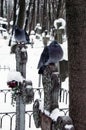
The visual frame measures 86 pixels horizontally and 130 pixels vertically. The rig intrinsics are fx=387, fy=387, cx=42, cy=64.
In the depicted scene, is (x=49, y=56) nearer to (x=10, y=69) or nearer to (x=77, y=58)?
(x=77, y=58)

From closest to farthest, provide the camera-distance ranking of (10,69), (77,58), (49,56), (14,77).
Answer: (77,58)
(49,56)
(14,77)
(10,69)

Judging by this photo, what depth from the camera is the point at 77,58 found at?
3.93m

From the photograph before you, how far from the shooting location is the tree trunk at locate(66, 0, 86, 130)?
12.7 ft

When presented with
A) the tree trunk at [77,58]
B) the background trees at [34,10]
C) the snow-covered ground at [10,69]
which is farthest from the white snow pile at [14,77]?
the background trees at [34,10]

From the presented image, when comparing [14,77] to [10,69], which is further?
[10,69]

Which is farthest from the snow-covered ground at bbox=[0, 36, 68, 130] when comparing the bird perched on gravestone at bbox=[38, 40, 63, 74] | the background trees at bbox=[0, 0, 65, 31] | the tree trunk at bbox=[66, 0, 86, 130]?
the tree trunk at bbox=[66, 0, 86, 130]

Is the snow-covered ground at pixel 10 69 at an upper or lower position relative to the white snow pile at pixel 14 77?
lower

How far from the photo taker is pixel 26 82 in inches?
229

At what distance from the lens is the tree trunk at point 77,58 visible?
388 centimetres

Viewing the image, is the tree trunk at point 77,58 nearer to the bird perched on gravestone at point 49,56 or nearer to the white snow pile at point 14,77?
the bird perched on gravestone at point 49,56

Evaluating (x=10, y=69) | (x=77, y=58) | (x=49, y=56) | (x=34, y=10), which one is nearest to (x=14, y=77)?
(x=49, y=56)

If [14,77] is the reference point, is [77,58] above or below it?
above

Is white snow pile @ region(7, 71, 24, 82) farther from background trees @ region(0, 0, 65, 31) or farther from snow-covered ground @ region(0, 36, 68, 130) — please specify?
background trees @ region(0, 0, 65, 31)

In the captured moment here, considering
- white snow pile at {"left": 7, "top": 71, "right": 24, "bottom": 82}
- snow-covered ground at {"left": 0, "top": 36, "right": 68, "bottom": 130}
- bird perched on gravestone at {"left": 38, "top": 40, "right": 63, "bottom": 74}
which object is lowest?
snow-covered ground at {"left": 0, "top": 36, "right": 68, "bottom": 130}
